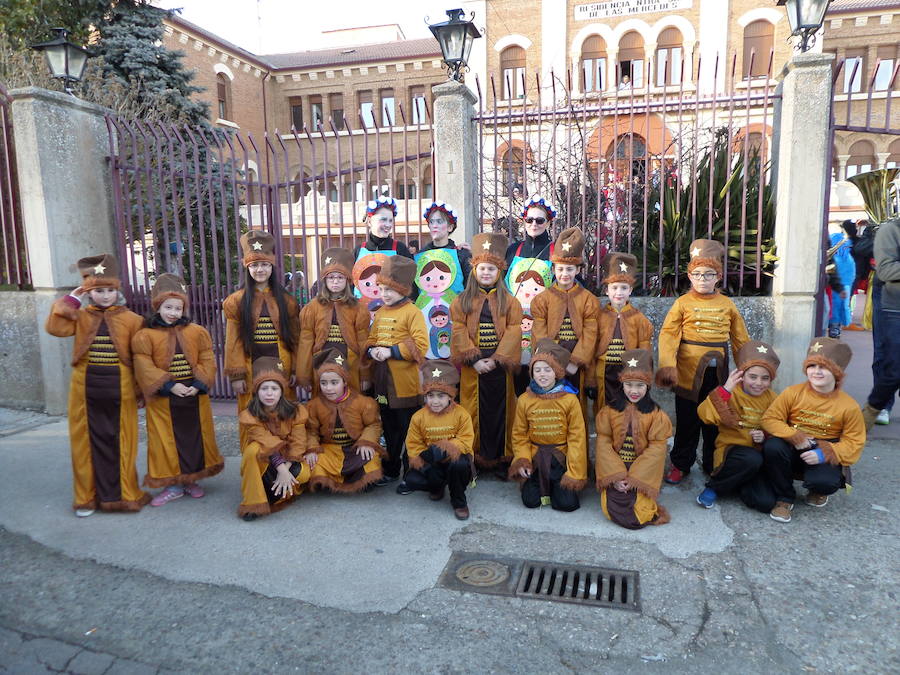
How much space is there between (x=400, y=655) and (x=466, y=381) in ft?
7.39

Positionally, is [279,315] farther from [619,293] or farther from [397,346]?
[619,293]

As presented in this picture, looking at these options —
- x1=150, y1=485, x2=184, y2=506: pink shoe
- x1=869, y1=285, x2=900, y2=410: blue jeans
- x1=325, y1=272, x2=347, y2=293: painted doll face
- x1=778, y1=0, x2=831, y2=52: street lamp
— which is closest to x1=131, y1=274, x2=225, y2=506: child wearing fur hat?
x1=150, y1=485, x2=184, y2=506: pink shoe

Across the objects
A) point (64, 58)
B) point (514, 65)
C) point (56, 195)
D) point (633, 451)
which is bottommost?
point (633, 451)

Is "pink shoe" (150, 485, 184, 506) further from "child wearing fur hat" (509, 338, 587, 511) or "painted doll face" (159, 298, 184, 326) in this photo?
"child wearing fur hat" (509, 338, 587, 511)

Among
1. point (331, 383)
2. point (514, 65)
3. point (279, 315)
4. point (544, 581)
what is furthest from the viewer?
point (514, 65)

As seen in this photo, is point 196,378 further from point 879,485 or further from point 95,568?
point 879,485

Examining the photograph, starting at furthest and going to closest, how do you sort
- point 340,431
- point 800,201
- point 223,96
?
point 223,96, point 800,201, point 340,431

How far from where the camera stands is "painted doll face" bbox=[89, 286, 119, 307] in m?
3.97

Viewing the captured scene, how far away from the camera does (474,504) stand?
4.11 metres

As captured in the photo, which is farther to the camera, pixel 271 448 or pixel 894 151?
pixel 894 151

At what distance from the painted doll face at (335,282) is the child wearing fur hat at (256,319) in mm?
393

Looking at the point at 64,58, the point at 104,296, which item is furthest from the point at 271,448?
the point at 64,58

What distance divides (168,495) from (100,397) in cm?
81

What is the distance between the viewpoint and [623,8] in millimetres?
23328
